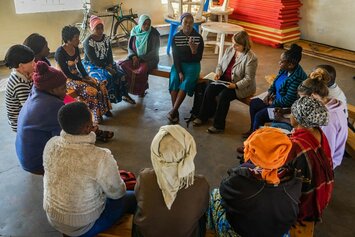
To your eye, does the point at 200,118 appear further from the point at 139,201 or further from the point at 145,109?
the point at 139,201

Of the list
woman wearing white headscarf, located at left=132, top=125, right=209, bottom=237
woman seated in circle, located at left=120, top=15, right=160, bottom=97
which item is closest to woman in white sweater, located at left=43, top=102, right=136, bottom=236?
woman wearing white headscarf, located at left=132, top=125, right=209, bottom=237

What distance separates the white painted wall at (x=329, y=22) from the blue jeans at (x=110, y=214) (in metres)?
6.59

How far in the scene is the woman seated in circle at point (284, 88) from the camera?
3.05 metres

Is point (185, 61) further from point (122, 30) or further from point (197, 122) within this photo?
point (122, 30)

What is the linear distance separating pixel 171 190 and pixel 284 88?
211 centimetres

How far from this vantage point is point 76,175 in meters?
1.62

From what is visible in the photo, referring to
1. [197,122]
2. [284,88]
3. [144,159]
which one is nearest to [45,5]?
[197,122]

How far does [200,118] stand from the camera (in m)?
3.88

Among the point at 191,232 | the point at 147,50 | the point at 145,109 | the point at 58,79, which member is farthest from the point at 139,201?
the point at 147,50

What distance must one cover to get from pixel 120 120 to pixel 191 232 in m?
2.47

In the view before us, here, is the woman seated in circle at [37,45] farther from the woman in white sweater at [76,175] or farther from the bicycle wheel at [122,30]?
the bicycle wheel at [122,30]

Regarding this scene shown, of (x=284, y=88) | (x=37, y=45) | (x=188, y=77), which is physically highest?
(x=37, y=45)

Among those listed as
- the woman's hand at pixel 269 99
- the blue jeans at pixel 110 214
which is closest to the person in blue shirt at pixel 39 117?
the blue jeans at pixel 110 214

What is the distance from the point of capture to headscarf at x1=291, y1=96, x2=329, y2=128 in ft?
6.56
